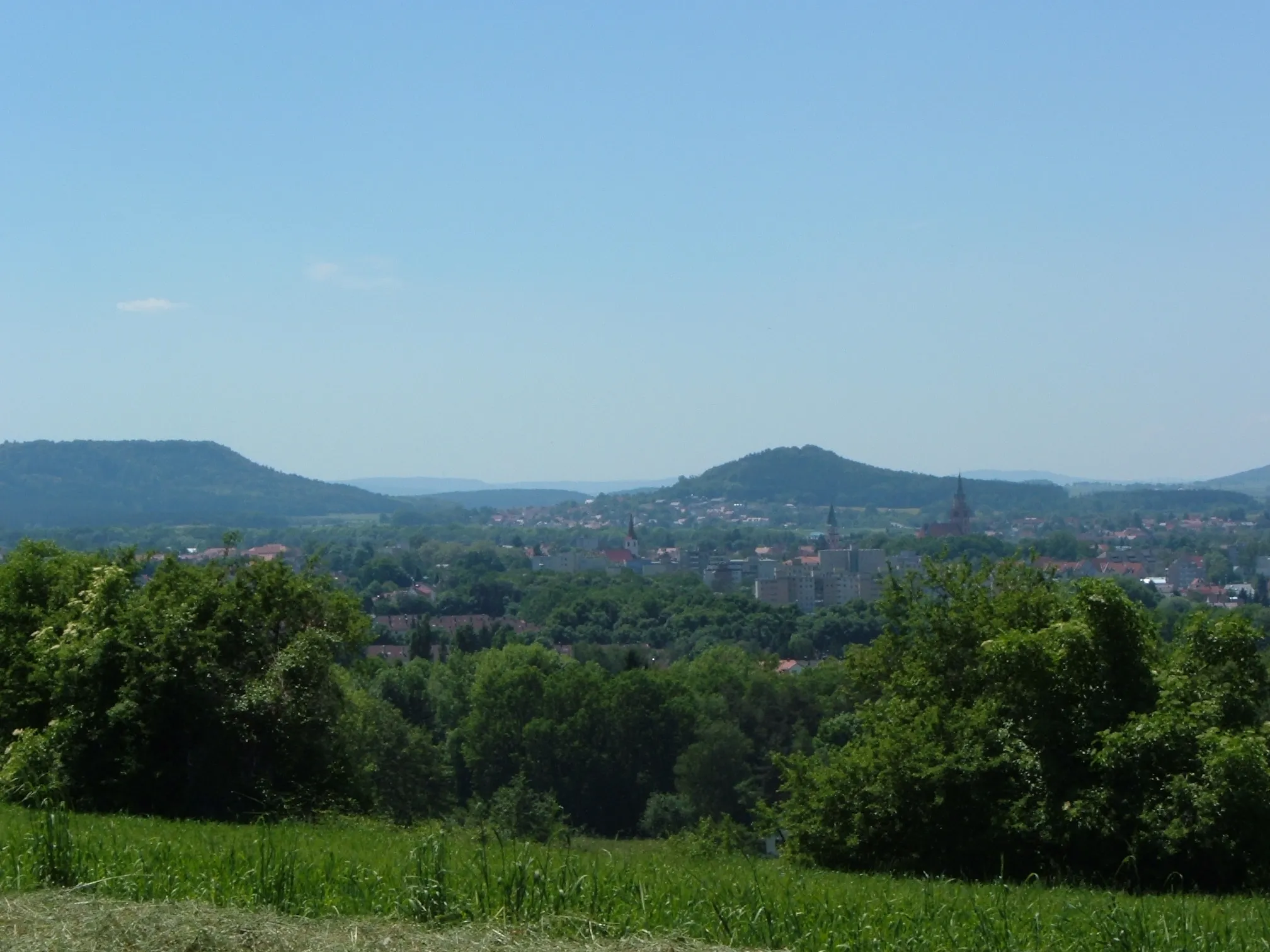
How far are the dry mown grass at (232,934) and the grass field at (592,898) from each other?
4.8 inches

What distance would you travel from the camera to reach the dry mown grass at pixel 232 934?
6.67 meters

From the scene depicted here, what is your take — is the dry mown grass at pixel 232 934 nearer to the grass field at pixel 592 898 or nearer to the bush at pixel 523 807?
the grass field at pixel 592 898

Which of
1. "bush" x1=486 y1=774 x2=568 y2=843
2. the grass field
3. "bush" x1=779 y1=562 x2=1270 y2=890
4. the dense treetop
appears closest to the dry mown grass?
the grass field

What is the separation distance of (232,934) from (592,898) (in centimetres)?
195

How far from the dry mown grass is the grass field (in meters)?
0.12

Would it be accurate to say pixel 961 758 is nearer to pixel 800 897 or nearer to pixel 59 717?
pixel 800 897

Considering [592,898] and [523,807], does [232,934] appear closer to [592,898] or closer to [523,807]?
[592,898]

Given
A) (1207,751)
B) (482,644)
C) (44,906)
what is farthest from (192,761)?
(482,644)

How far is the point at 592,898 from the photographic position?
25.0ft

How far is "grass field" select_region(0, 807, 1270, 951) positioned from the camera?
7.16 metres

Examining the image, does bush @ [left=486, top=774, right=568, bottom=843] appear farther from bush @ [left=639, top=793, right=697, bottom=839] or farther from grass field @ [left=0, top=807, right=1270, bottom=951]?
grass field @ [left=0, top=807, right=1270, bottom=951]

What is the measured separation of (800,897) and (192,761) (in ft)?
30.2

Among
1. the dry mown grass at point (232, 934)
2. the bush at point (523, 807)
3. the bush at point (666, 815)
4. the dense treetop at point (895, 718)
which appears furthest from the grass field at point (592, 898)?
the bush at point (666, 815)

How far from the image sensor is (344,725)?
17453 mm
